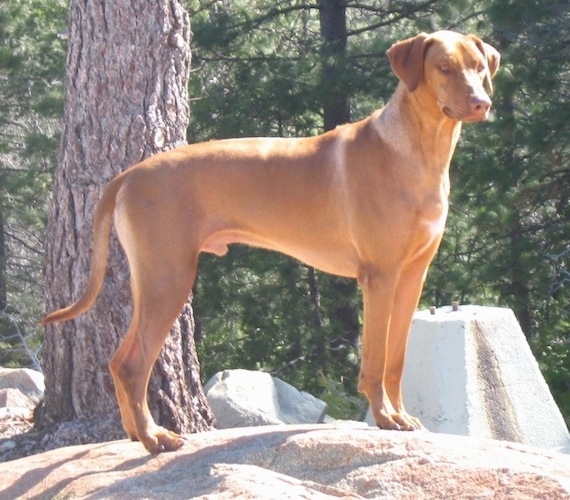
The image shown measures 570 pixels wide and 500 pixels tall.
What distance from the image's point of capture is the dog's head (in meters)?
5.14

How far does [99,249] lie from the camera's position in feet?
18.9

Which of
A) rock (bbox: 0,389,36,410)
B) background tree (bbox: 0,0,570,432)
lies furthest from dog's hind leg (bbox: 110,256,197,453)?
background tree (bbox: 0,0,570,432)

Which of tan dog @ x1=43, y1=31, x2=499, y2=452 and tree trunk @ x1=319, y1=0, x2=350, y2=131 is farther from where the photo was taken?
tree trunk @ x1=319, y1=0, x2=350, y2=131

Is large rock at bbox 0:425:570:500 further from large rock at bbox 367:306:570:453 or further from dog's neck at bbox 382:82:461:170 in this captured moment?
large rock at bbox 367:306:570:453

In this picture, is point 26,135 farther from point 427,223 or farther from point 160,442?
point 427,223

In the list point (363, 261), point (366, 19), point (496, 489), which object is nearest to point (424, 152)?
point (363, 261)

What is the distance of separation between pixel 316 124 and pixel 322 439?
11.5 meters

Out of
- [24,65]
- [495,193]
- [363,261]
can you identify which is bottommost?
[363,261]

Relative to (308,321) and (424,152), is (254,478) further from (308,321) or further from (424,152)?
(308,321)

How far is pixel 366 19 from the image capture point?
16875 millimetres

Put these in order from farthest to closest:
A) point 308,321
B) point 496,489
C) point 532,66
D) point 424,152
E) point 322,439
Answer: point 308,321, point 532,66, point 424,152, point 322,439, point 496,489

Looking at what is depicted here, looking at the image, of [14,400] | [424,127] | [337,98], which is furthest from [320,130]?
[424,127]

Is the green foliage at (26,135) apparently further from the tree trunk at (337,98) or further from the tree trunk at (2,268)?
the tree trunk at (337,98)

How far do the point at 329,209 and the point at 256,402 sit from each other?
320 centimetres
